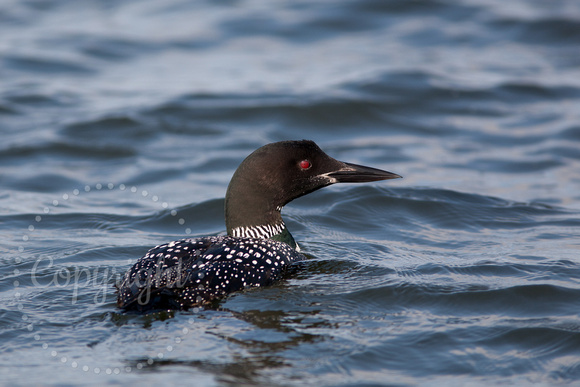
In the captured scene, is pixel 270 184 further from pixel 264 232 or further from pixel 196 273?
pixel 196 273

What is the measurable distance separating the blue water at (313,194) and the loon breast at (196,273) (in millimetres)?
90

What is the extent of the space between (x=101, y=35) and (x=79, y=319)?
9.67 metres

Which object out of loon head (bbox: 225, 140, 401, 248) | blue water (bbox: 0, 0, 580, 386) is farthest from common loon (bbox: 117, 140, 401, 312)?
blue water (bbox: 0, 0, 580, 386)

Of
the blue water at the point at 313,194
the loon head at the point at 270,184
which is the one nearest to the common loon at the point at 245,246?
the loon head at the point at 270,184

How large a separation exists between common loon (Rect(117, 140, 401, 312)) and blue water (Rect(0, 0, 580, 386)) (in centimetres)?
12

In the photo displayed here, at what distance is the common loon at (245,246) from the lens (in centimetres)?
460

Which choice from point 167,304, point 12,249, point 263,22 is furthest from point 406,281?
point 263,22

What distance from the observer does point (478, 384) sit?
3904mm

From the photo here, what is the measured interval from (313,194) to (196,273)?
3209mm

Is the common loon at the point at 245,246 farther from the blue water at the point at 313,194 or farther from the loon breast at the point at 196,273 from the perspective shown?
the blue water at the point at 313,194

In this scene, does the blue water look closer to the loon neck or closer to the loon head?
the loon neck

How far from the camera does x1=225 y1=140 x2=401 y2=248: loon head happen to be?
18.1ft

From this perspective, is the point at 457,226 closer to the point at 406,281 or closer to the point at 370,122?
the point at 406,281

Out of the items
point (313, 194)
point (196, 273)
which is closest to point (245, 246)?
point (196, 273)
